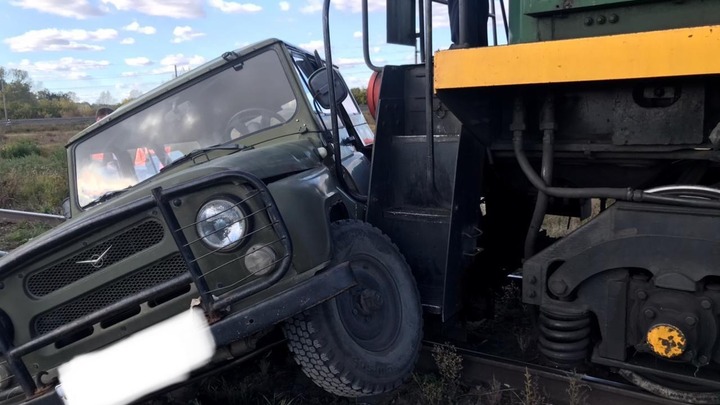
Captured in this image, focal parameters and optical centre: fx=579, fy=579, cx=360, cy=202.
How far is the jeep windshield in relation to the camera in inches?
150

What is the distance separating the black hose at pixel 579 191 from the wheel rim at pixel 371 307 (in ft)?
3.04

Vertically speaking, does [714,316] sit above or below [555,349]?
above

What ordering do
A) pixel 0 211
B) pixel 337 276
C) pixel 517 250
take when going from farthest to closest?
pixel 0 211 < pixel 517 250 < pixel 337 276

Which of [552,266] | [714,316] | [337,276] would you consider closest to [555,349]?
[552,266]

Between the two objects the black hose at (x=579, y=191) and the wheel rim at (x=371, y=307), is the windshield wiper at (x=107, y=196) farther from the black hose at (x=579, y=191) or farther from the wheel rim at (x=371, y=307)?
the black hose at (x=579, y=191)

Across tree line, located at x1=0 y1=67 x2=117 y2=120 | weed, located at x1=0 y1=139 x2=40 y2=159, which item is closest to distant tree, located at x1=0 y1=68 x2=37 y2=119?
tree line, located at x1=0 y1=67 x2=117 y2=120

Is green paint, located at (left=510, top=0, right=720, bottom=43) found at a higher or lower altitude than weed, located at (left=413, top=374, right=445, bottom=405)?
higher

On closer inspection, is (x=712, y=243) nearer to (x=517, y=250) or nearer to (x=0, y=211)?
(x=517, y=250)

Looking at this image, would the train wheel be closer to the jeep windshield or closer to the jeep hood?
the jeep hood

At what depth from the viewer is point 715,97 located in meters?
2.57

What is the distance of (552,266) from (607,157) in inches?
23.9

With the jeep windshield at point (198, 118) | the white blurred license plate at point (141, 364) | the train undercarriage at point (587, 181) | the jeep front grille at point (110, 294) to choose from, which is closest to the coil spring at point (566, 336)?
the train undercarriage at point (587, 181)

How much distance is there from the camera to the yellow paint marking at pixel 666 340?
2.50 metres

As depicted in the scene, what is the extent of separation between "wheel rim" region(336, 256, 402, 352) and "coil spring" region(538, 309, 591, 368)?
2.56ft
